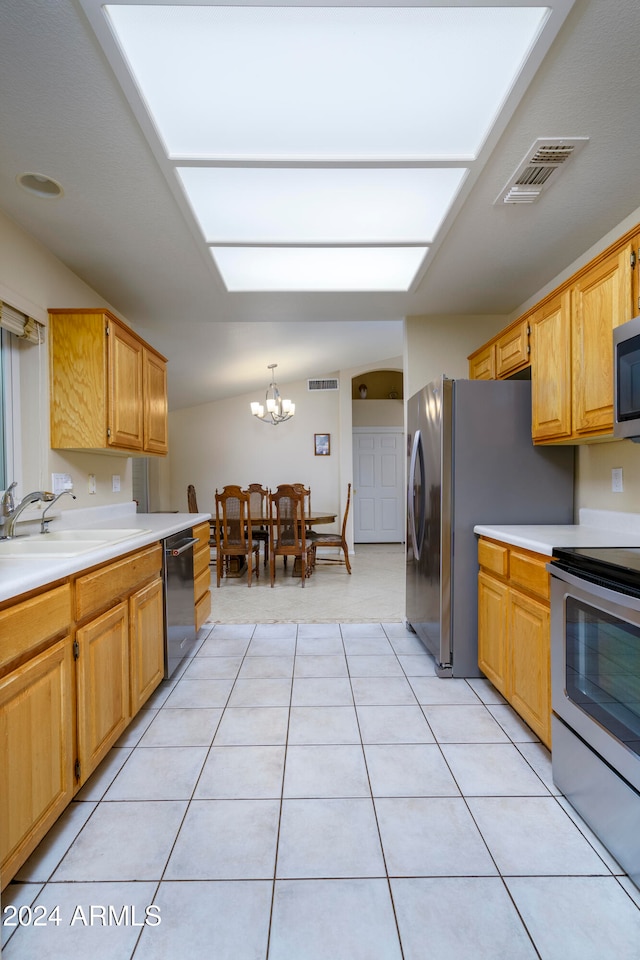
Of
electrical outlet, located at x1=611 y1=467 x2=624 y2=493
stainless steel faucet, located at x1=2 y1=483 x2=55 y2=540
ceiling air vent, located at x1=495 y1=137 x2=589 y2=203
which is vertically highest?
ceiling air vent, located at x1=495 y1=137 x2=589 y2=203

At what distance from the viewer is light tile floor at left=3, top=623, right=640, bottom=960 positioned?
1139 mm

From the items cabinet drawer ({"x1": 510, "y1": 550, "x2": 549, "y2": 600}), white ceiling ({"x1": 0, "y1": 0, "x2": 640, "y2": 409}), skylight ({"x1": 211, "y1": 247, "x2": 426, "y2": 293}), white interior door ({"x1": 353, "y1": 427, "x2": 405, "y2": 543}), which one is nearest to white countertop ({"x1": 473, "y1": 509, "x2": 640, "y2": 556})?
cabinet drawer ({"x1": 510, "y1": 550, "x2": 549, "y2": 600})

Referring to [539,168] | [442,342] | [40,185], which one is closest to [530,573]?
[539,168]

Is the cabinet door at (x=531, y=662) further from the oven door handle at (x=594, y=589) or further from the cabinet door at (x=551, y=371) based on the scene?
the cabinet door at (x=551, y=371)

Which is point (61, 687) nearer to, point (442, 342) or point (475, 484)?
point (475, 484)

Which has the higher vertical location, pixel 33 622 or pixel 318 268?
pixel 318 268

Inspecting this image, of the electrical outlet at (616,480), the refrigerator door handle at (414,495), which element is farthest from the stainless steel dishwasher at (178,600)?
the electrical outlet at (616,480)

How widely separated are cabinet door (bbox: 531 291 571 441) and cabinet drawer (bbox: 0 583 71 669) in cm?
216

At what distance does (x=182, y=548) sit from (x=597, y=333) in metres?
2.29

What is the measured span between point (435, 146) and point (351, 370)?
5701mm

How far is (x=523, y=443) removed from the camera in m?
2.65

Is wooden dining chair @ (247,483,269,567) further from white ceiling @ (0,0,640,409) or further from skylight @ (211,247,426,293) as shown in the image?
skylight @ (211,247,426,293)

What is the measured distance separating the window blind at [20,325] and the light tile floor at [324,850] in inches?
75.1

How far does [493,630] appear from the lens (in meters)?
2.35
